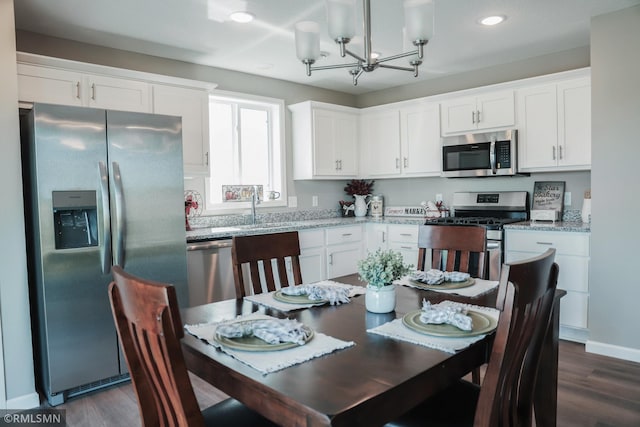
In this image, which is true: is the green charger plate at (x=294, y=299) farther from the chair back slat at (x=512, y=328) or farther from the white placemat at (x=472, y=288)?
the chair back slat at (x=512, y=328)

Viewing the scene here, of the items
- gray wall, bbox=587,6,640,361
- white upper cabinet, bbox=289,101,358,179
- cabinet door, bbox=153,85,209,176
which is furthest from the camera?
white upper cabinet, bbox=289,101,358,179

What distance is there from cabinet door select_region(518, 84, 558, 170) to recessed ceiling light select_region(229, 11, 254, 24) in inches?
91.8

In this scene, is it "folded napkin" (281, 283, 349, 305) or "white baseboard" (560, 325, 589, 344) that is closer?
"folded napkin" (281, 283, 349, 305)

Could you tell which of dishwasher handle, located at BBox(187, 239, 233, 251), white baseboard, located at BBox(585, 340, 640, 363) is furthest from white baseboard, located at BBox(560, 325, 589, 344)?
dishwasher handle, located at BBox(187, 239, 233, 251)

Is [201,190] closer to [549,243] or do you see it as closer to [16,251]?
[16,251]

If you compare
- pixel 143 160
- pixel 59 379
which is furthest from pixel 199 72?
pixel 59 379

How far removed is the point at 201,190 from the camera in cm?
389

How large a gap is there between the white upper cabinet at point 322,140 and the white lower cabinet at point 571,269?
1.99 metres


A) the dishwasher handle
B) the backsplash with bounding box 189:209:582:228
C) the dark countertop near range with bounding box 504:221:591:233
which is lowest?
the dishwasher handle

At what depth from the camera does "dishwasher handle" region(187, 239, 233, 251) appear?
3102mm

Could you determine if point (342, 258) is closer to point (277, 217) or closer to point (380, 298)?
point (277, 217)

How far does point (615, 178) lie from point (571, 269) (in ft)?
2.36

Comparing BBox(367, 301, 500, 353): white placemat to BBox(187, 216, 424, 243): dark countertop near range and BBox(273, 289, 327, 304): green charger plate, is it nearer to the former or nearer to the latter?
BBox(273, 289, 327, 304): green charger plate

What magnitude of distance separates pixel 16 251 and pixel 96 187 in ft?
1.75
